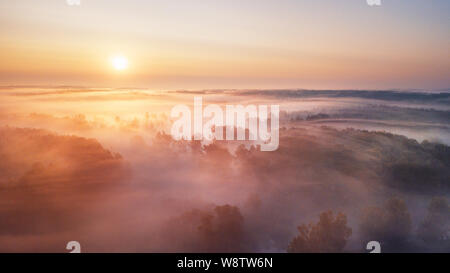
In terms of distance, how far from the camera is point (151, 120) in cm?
290

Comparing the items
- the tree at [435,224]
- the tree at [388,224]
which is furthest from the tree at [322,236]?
the tree at [435,224]

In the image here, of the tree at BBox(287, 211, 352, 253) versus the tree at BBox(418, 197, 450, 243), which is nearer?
the tree at BBox(287, 211, 352, 253)

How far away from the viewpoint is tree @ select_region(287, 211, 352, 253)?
2.49 meters

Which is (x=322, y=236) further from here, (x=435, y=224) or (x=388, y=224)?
(x=435, y=224)

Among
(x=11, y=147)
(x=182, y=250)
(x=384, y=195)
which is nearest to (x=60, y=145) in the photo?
(x=11, y=147)

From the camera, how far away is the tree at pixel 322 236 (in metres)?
2.49

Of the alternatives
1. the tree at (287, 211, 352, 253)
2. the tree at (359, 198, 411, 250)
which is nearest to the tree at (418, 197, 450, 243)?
the tree at (359, 198, 411, 250)

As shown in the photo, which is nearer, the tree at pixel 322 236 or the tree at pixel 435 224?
the tree at pixel 322 236

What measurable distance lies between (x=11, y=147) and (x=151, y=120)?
134 cm

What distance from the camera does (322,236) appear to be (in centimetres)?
250

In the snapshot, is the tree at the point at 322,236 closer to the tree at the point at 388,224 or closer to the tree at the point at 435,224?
the tree at the point at 388,224

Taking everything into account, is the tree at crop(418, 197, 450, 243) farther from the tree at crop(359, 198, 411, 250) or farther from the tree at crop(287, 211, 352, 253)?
the tree at crop(287, 211, 352, 253)

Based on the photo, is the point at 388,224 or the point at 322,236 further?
the point at 388,224

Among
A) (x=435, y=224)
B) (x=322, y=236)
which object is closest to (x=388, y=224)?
(x=435, y=224)
